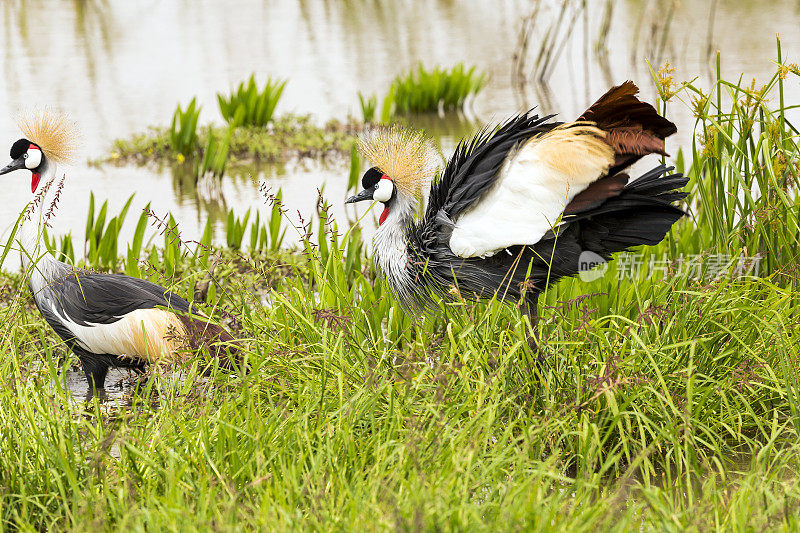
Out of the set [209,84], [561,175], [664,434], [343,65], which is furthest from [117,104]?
[664,434]

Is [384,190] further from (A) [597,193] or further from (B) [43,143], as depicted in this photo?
(B) [43,143]

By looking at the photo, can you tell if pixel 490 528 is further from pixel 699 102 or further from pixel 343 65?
pixel 343 65

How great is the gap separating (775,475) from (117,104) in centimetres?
844

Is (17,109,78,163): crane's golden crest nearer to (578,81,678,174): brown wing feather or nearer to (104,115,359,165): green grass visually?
(578,81,678,174): brown wing feather

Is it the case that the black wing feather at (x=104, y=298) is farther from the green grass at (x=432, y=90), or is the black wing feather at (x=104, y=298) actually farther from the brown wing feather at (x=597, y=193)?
the green grass at (x=432, y=90)

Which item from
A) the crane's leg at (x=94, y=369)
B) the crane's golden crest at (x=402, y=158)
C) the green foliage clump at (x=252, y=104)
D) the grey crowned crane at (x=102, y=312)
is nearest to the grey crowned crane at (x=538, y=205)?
the crane's golden crest at (x=402, y=158)

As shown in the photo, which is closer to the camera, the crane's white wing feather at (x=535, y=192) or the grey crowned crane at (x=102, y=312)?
the crane's white wing feather at (x=535, y=192)

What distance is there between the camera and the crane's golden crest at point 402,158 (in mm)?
3254

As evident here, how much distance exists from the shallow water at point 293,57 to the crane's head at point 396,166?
240 centimetres

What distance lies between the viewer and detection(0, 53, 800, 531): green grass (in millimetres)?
2088

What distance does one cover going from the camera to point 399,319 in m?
3.48

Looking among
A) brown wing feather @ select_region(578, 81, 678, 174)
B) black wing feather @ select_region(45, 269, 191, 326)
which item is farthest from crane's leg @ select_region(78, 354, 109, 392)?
brown wing feather @ select_region(578, 81, 678, 174)

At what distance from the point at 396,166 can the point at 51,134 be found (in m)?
1.41

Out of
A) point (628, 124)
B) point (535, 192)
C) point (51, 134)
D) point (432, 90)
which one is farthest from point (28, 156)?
point (432, 90)
